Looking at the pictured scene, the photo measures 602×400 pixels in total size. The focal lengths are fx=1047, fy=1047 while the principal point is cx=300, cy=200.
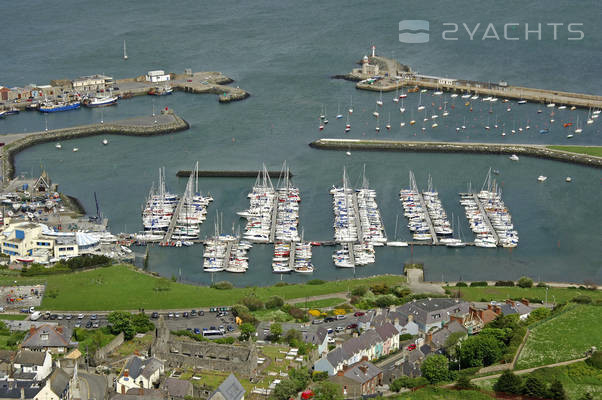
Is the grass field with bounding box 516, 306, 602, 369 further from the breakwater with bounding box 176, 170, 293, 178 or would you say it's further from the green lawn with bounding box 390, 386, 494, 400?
the breakwater with bounding box 176, 170, 293, 178

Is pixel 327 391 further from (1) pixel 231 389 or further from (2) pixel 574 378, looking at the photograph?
(2) pixel 574 378

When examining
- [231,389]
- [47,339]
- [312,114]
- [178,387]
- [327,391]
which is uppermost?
[312,114]

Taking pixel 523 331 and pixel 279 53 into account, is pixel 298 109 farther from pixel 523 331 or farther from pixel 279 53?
pixel 523 331

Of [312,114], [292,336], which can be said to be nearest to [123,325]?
[292,336]

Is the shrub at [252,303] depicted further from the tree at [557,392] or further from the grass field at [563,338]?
the tree at [557,392]

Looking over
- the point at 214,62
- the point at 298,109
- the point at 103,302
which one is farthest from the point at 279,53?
the point at 103,302

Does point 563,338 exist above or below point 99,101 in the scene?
below
